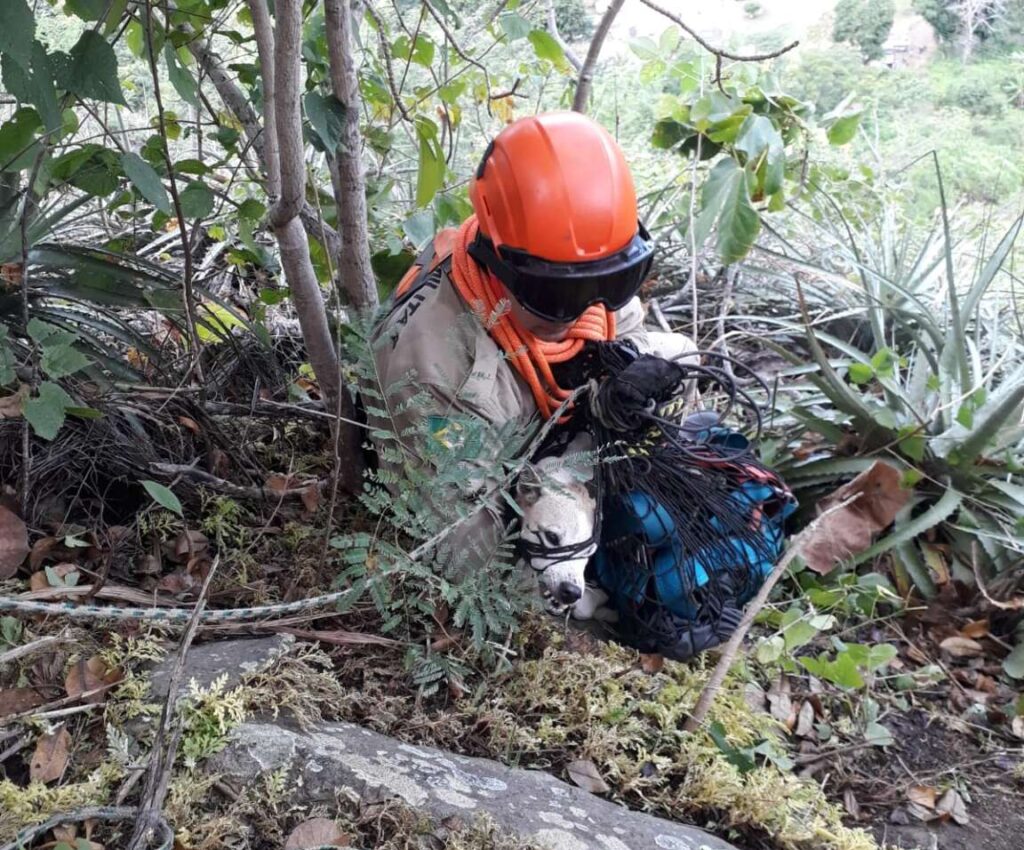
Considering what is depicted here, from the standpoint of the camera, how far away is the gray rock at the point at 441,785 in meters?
1.44

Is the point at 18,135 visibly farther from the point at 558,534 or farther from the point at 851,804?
the point at 851,804

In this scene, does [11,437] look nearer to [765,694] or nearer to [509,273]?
[509,273]

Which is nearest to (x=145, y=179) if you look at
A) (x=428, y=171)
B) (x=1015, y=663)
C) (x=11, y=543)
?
(x=428, y=171)

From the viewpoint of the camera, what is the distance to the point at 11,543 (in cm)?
184

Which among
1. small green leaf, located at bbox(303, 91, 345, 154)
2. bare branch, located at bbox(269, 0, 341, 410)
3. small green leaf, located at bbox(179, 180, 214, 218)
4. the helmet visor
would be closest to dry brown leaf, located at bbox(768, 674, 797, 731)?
the helmet visor

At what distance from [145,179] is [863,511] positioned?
2401 millimetres

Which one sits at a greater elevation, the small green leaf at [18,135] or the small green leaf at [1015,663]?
the small green leaf at [18,135]

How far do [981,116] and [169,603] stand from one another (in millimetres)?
12868

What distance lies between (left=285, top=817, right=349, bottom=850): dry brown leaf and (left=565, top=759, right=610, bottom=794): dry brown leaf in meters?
0.57

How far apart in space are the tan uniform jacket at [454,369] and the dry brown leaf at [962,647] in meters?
1.67

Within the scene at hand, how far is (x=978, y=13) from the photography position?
40.9 ft

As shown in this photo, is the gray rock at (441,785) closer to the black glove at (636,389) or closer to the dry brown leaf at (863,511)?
the black glove at (636,389)

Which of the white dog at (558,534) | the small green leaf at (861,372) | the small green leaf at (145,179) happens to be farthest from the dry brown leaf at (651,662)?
the small green leaf at (145,179)

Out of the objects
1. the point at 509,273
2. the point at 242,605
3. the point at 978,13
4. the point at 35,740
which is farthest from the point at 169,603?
the point at 978,13
